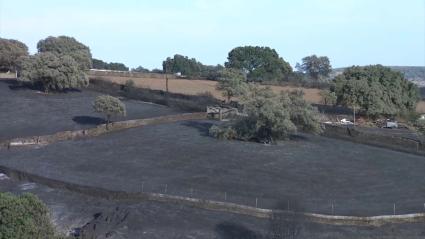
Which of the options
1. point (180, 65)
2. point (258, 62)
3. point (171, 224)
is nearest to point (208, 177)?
point (171, 224)

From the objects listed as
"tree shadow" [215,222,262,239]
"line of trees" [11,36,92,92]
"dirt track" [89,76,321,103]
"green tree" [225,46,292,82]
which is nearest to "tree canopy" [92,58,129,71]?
"green tree" [225,46,292,82]

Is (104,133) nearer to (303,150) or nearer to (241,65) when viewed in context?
(303,150)

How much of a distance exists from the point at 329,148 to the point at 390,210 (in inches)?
576

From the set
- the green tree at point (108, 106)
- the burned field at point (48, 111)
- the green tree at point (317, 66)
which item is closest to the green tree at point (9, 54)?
the burned field at point (48, 111)

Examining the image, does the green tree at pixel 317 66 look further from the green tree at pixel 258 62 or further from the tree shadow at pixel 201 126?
the tree shadow at pixel 201 126

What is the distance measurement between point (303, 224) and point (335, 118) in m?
38.6

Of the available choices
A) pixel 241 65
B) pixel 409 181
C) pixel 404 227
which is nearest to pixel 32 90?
pixel 409 181

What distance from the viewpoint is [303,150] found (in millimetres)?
43719

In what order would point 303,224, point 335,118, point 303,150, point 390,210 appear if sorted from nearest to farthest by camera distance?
point 303,224
point 390,210
point 303,150
point 335,118

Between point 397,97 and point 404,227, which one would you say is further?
point 397,97

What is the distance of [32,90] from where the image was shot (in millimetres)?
66000

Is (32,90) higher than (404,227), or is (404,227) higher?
(32,90)

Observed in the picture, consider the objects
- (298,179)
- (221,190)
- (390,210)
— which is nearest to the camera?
(390,210)

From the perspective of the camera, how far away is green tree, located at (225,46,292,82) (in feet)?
401
